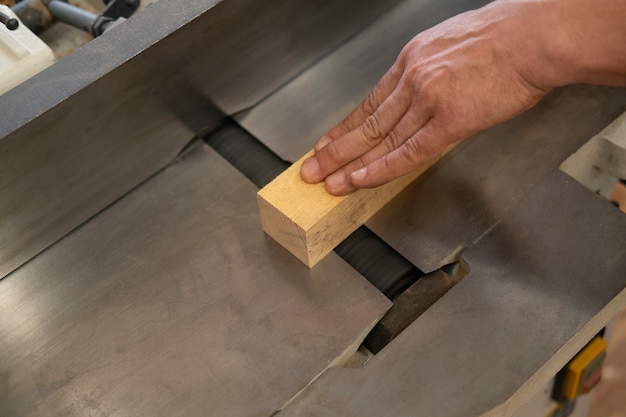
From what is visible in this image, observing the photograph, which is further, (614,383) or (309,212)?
(614,383)

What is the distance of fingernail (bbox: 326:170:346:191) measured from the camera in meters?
1.11

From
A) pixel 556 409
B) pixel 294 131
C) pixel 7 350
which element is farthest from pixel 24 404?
pixel 556 409

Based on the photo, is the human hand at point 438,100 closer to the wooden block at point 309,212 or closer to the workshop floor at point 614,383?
the wooden block at point 309,212

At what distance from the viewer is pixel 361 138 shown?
115cm

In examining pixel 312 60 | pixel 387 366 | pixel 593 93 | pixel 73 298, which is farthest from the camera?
pixel 312 60

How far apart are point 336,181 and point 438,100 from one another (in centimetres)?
20

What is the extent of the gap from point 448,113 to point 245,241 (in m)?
0.39

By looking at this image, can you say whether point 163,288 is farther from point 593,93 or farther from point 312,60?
point 593,93

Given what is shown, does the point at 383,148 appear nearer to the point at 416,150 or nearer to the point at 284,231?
the point at 416,150

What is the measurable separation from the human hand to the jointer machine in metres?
0.12

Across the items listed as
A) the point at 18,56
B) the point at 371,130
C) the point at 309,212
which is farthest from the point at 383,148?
the point at 18,56

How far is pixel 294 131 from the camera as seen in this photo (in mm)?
1318

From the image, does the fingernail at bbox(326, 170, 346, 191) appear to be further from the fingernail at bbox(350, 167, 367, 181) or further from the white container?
the white container

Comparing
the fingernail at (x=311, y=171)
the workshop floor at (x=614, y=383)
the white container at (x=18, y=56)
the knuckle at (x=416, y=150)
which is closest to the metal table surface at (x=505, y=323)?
the knuckle at (x=416, y=150)
